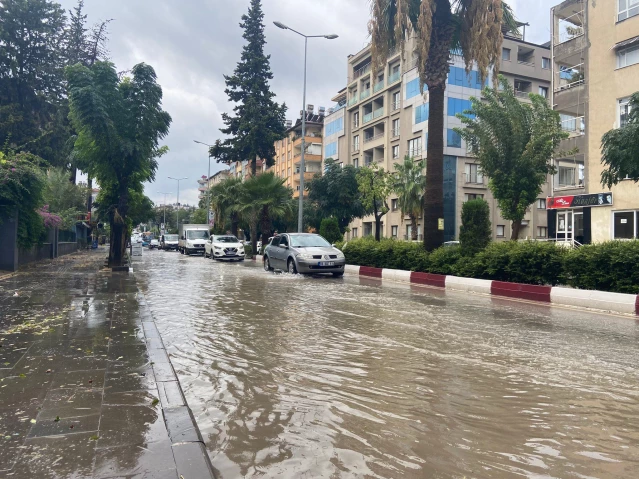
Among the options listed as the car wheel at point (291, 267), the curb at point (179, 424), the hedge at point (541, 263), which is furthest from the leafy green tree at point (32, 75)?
the curb at point (179, 424)

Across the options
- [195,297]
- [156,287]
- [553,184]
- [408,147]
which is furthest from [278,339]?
[408,147]

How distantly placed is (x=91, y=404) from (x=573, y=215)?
101ft

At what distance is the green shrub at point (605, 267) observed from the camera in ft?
35.4

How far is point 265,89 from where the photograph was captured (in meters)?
44.2

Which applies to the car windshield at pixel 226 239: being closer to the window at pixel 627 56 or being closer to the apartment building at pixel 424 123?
the apartment building at pixel 424 123

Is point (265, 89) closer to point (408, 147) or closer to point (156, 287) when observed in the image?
point (408, 147)

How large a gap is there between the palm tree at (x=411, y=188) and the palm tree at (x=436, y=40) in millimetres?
20842

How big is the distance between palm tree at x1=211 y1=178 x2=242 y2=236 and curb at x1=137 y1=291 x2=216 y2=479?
37195 millimetres

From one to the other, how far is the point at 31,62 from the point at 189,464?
43.8m

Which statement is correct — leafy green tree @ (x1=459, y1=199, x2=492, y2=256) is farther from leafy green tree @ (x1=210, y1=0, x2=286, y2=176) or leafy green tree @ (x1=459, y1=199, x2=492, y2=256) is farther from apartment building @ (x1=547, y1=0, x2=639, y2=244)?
leafy green tree @ (x1=210, y1=0, x2=286, y2=176)

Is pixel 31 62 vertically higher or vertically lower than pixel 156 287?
higher

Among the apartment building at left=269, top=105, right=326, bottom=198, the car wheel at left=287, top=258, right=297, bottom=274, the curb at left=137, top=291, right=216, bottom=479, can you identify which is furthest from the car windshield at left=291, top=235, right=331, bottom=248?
the apartment building at left=269, top=105, right=326, bottom=198

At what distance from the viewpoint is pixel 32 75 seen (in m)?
38.1

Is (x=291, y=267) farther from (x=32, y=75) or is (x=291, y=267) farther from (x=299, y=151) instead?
(x=299, y=151)
